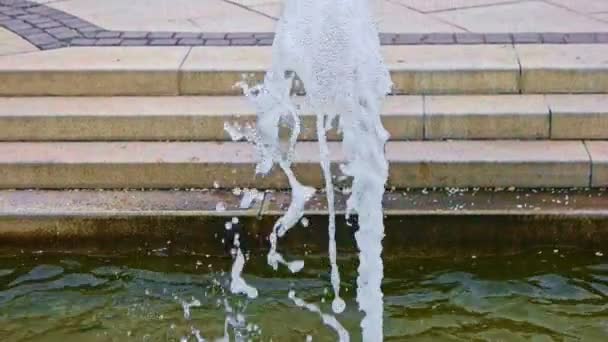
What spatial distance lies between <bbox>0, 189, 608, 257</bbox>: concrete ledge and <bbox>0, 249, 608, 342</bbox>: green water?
0.07 meters

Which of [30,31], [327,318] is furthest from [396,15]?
[327,318]

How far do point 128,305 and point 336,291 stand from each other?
99 centimetres

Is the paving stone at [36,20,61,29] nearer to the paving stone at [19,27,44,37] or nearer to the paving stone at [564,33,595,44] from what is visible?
the paving stone at [19,27,44,37]

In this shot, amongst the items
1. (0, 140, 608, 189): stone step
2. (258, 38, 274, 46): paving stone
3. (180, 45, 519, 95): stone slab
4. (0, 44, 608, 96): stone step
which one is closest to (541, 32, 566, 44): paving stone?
(0, 44, 608, 96): stone step

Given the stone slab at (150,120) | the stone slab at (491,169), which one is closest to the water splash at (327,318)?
the stone slab at (491,169)

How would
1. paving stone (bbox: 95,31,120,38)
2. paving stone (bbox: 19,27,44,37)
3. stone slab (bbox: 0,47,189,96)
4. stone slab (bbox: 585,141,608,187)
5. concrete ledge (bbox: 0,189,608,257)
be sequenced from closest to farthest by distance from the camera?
concrete ledge (bbox: 0,189,608,257) < stone slab (bbox: 585,141,608,187) < stone slab (bbox: 0,47,189,96) < paving stone (bbox: 95,31,120,38) < paving stone (bbox: 19,27,44,37)

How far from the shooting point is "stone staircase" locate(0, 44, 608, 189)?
555 centimetres

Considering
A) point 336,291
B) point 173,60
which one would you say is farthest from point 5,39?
point 336,291

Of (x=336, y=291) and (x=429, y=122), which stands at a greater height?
(x=429, y=122)

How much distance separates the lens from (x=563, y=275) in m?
5.05

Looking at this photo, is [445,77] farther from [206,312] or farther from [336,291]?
[206,312]

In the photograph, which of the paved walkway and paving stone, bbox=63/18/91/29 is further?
paving stone, bbox=63/18/91/29

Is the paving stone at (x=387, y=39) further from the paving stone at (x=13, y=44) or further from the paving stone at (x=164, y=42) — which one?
the paving stone at (x=13, y=44)

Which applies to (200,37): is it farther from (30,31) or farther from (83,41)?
(30,31)
